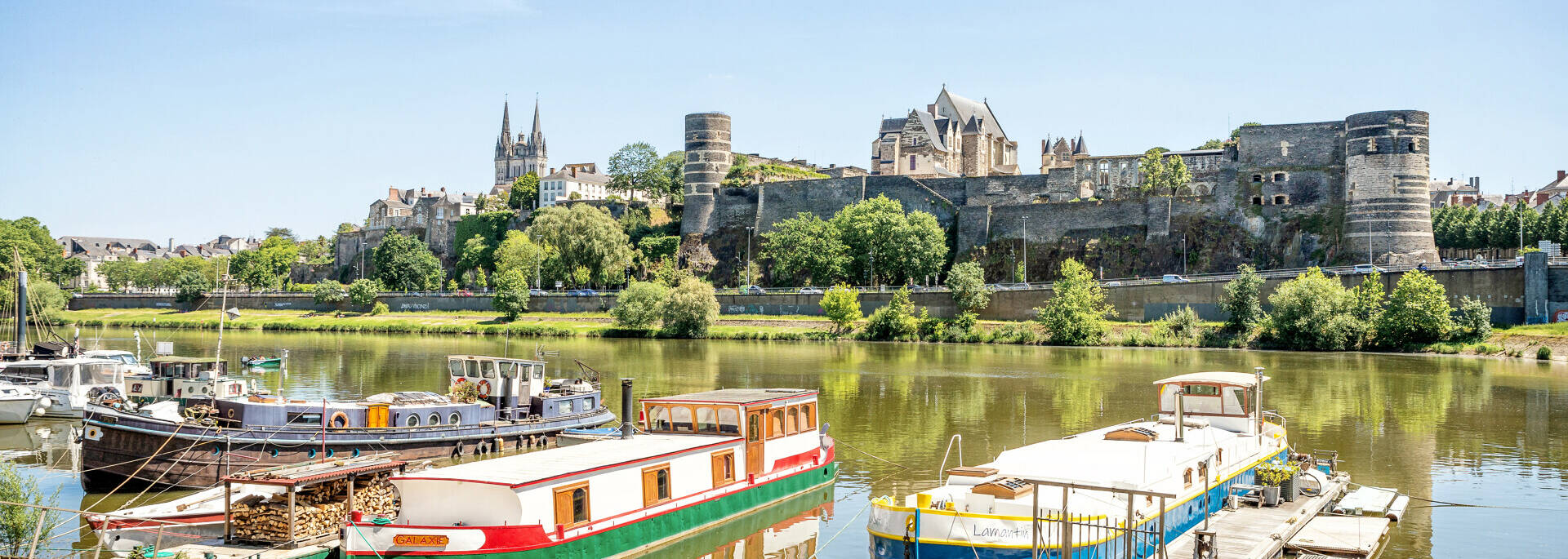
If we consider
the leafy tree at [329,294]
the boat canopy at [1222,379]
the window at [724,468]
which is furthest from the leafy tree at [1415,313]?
the leafy tree at [329,294]

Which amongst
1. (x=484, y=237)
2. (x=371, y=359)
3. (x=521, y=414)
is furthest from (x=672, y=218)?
(x=521, y=414)

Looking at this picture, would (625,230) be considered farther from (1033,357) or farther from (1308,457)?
(1308,457)

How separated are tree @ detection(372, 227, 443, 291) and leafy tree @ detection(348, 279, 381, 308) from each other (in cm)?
592

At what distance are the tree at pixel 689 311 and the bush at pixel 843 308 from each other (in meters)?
6.85

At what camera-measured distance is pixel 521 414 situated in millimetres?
25672

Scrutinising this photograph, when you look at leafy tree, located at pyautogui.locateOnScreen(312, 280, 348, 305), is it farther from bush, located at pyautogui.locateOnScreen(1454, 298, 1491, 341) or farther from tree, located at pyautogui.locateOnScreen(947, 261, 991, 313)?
bush, located at pyautogui.locateOnScreen(1454, 298, 1491, 341)

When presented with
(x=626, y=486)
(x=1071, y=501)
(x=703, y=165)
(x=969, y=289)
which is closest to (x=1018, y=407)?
(x=626, y=486)

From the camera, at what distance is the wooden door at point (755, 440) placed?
1916 cm

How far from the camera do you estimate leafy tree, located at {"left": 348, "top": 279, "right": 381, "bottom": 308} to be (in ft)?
291

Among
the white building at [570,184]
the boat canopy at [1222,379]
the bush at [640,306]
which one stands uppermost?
the white building at [570,184]

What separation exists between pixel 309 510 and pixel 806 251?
2546 inches

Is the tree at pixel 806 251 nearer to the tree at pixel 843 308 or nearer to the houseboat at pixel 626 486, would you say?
the tree at pixel 843 308

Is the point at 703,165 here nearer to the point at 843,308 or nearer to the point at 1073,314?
the point at 843,308

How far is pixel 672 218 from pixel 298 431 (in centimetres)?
7633
